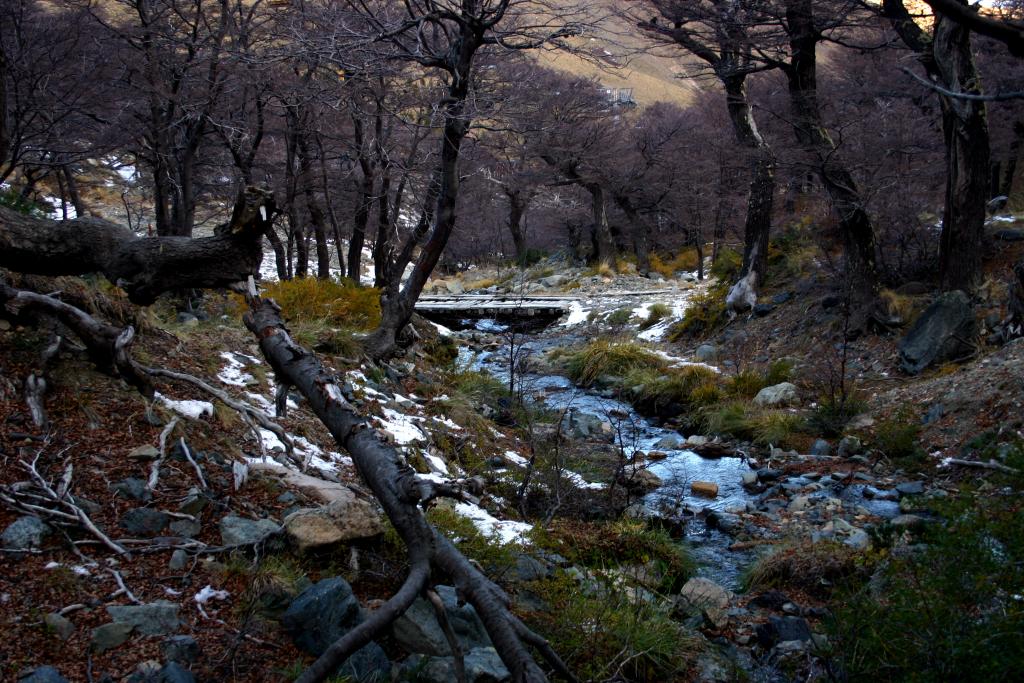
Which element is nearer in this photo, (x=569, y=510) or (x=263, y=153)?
(x=569, y=510)

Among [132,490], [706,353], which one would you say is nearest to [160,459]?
[132,490]

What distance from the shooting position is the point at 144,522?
3014 mm

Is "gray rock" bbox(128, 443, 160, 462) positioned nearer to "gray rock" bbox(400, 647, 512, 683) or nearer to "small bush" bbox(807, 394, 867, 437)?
"gray rock" bbox(400, 647, 512, 683)

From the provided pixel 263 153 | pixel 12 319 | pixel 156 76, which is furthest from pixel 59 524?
pixel 263 153

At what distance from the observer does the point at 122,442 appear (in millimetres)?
3492

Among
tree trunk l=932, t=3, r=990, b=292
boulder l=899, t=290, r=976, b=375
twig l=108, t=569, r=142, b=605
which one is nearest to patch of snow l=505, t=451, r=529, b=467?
twig l=108, t=569, r=142, b=605

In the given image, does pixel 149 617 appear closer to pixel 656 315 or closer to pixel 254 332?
pixel 254 332

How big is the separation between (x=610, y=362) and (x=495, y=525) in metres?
6.75

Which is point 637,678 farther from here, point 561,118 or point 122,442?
point 561,118

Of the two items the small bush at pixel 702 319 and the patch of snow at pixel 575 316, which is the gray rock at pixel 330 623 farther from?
the patch of snow at pixel 575 316

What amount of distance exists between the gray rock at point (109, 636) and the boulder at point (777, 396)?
23.8 feet

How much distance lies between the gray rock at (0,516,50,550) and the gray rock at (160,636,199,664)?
702 millimetres

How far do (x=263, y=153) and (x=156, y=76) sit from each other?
6912 millimetres

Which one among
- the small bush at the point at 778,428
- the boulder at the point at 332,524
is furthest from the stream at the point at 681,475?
the boulder at the point at 332,524
